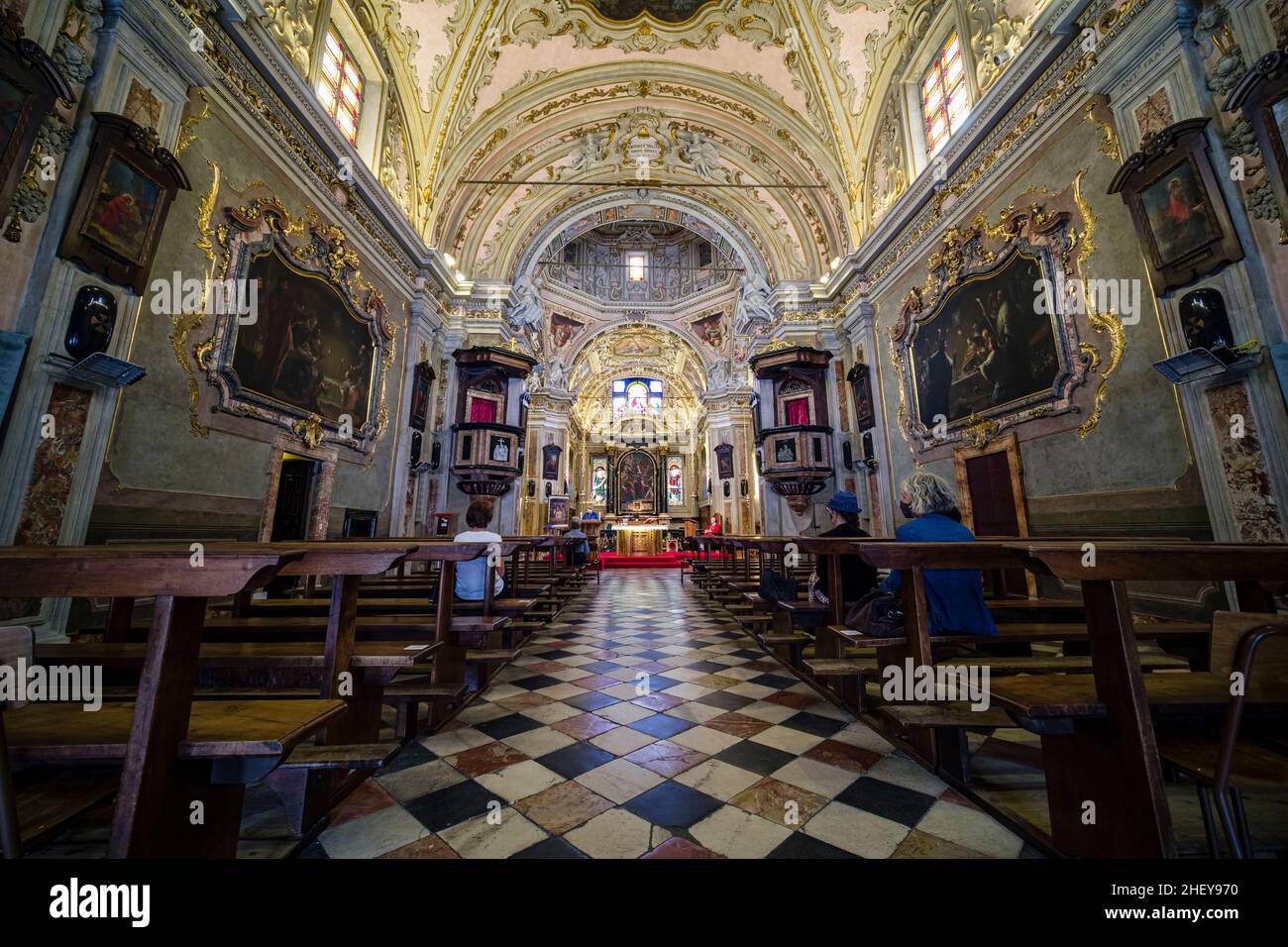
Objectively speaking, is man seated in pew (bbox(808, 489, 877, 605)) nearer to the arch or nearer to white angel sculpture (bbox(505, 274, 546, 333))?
the arch

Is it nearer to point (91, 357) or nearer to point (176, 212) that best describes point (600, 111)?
point (176, 212)

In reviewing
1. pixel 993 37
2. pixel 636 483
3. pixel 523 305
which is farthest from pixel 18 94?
pixel 636 483

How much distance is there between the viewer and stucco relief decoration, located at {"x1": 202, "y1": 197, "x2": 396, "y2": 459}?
4.55 metres

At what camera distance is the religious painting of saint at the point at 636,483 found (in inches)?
906

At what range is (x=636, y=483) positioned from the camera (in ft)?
76.4

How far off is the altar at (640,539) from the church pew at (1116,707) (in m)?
16.8

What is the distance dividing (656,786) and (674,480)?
21.8 metres

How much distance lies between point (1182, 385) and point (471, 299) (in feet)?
34.6

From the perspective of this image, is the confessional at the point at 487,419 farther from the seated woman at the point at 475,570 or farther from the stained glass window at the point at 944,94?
the stained glass window at the point at 944,94

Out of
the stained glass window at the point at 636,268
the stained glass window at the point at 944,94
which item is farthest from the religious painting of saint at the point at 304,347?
the stained glass window at the point at 636,268

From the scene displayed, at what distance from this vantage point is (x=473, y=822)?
1.57m

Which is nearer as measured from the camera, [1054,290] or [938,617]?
[938,617]

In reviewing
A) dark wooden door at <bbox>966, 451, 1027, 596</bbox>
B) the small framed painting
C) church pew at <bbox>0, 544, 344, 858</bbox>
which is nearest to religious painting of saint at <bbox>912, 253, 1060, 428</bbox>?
dark wooden door at <bbox>966, 451, 1027, 596</bbox>

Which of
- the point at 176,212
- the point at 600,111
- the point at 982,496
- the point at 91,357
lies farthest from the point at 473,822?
the point at 600,111
